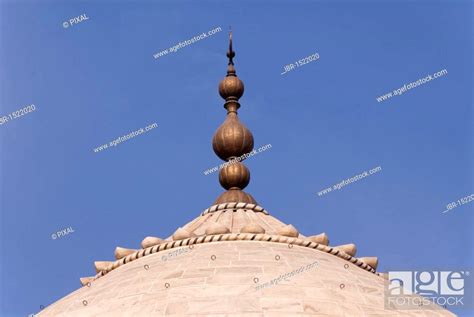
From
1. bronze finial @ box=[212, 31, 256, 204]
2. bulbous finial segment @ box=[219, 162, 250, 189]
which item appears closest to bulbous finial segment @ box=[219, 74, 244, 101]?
bronze finial @ box=[212, 31, 256, 204]

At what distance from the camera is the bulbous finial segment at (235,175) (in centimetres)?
2081

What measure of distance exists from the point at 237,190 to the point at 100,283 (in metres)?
4.62

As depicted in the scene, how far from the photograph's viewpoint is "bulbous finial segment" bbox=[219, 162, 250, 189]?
68.3ft

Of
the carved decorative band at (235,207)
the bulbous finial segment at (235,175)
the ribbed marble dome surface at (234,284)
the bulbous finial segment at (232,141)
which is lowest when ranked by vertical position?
the ribbed marble dome surface at (234,284)

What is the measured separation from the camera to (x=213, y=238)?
1716 centimetres

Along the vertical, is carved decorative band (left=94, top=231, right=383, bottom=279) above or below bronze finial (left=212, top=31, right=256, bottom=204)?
below

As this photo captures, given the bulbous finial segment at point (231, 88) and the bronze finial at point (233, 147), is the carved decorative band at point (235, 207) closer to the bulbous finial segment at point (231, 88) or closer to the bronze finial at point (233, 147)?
the bronze finial at point (233, 147)

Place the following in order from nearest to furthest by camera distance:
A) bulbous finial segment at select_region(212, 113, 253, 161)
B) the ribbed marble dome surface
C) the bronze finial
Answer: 1. the ribbed marble dome surface
2. the bronze finial
3. bulbous finial segment at select_region(212, 113, 253, 161)

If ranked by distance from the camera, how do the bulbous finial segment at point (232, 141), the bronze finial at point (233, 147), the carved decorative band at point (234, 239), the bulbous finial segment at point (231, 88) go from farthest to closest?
the bulbous finial segment at point (231, 88) → the bulbous finial segment at point (232, 141) → the bronze finial at point (233, 147) → the carved decorative band at point (234, 239)

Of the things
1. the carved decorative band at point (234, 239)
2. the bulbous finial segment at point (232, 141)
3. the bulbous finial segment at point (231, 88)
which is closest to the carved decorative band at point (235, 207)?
the bulbous finial segment at point (232, 141)

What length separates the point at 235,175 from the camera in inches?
819

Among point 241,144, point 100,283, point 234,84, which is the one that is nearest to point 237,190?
point 241,144

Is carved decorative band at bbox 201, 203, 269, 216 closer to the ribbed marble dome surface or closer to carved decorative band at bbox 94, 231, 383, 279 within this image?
the ribbed marble dome surface

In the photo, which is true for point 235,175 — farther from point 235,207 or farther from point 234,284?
point 234,284
